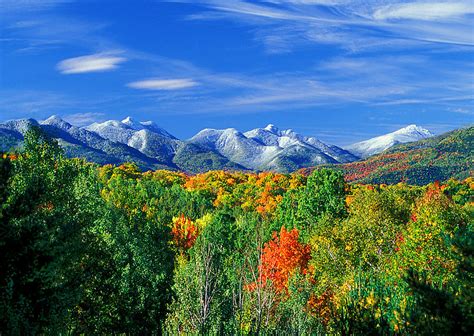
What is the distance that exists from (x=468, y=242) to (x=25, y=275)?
23.1 meters

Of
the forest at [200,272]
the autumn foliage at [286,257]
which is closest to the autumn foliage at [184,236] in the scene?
the forest at [200,272]

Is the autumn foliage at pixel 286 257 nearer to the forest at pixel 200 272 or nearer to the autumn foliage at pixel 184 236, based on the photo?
the forest at pixel 200 272

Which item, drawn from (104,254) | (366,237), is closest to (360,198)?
(366,237)

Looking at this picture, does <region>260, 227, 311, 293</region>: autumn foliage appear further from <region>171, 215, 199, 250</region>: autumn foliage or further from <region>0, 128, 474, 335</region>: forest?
<region>171, 215, 199, 250</region>: autumn foliage

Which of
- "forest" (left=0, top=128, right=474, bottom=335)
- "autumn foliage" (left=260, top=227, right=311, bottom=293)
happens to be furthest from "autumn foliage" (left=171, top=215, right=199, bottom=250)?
"autumn foliage" (left=260, top=227, right=311, bottom=293)

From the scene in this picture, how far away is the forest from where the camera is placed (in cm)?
2111

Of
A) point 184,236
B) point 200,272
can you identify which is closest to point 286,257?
point 184,236

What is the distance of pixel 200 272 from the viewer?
96.3 ft

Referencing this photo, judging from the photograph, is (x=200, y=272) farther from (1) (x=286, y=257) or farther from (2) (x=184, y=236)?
(2) (x=184, y=236)

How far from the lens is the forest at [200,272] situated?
21109 mm

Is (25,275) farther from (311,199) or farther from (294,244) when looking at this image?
(311,199)

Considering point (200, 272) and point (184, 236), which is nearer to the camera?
point (200, 272)

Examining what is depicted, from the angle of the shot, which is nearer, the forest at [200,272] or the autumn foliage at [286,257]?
the forest at [200,272]

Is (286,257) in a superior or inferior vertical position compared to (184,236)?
superior
